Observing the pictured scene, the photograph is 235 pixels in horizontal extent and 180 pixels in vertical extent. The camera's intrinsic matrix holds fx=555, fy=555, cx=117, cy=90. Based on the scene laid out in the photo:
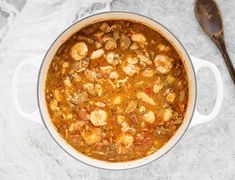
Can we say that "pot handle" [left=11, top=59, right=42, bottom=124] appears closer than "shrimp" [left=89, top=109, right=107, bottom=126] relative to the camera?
Yes

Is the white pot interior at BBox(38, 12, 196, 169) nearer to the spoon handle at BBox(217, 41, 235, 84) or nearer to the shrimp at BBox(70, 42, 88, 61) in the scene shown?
the shrimp at BBox(70, 42, 88, 61)

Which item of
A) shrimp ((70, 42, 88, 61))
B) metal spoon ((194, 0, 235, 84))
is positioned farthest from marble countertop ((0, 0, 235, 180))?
shrimp ((70, 42, 88, 61))

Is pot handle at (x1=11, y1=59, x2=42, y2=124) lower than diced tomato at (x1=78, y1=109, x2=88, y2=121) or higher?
higher

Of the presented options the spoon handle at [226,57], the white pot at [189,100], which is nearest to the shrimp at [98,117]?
the white pot at [189,100]

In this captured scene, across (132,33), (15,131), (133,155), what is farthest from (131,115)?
(15,131)

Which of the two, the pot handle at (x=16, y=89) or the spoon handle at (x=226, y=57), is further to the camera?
the spoon handle at (x=226, y=57)

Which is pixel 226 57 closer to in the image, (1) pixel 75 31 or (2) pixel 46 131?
(1) pixel 75 31

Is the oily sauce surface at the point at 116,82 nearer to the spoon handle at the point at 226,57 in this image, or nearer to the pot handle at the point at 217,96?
the pot handle at the point at 217,96
